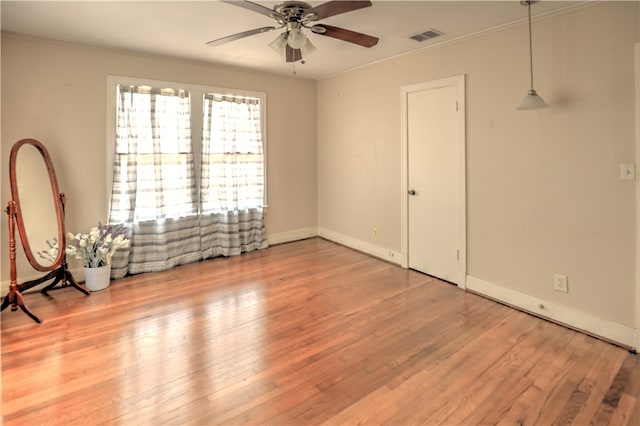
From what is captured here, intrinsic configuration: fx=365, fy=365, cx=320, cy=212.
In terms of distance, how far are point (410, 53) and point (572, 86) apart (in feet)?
5.97

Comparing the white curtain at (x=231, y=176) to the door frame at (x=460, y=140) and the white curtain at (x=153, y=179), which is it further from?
the door frame at (x=460, y=140)

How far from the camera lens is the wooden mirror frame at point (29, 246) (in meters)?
3.22

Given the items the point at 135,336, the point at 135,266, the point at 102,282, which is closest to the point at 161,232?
the point at 135,266

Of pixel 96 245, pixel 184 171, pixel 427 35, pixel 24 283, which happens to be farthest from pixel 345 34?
pixel 24 283

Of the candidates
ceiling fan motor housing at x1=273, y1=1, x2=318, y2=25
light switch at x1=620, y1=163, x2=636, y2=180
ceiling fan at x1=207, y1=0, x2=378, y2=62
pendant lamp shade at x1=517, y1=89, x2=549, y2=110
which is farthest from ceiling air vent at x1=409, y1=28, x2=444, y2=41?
light switch at x1=620, y1=163, x2=636, y2=180

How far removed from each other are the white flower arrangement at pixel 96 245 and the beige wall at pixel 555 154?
372cm

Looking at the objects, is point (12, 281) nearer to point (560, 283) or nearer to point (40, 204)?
point (40, 204)

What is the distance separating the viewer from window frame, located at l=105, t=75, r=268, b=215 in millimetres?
4109

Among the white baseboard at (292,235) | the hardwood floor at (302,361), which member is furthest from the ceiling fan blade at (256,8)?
the white baseboard at (292,235)

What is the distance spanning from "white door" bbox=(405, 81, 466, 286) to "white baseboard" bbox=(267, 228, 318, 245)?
6.63 ft

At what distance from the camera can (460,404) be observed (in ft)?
6.79

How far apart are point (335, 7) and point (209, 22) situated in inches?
55.4

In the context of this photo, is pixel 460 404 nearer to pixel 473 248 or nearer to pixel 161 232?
pixel 473 248

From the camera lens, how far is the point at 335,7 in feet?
7.79
